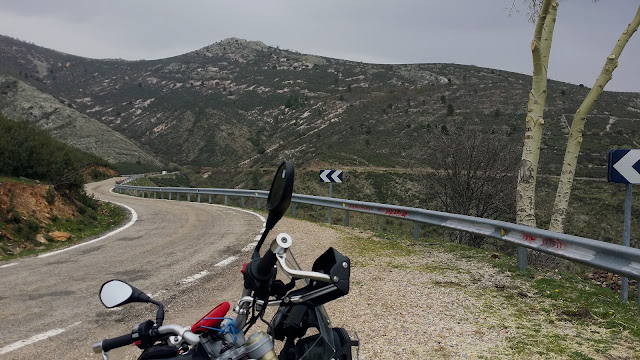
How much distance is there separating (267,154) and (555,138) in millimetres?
39469

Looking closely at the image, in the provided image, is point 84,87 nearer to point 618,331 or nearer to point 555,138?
point 555,138

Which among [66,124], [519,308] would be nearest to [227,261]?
[519,308]

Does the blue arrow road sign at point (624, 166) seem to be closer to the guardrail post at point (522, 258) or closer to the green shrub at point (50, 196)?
the guardrail post at point (522, 258)

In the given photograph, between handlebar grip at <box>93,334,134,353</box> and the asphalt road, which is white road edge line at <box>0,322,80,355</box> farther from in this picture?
handlebar grip at <box>93,334,134,353</box>

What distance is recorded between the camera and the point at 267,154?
65812 millimetres

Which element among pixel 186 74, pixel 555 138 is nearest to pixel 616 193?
pixel 555 138

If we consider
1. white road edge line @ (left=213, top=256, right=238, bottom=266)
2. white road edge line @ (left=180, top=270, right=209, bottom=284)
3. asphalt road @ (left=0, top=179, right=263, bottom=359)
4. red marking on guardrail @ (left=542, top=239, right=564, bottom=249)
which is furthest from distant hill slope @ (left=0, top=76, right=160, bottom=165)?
red marking on guardrail @ (left=542, top=239, right=564, bottom=249)

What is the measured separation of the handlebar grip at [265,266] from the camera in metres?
1.64

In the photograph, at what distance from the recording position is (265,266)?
1.67 m

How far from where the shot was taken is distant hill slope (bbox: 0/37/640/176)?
47156 mm

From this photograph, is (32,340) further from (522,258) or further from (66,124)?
(66,124)

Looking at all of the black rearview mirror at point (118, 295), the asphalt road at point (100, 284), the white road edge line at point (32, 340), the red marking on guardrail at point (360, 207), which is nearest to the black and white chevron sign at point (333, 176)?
the red marking on guardrail at point (360, 207)

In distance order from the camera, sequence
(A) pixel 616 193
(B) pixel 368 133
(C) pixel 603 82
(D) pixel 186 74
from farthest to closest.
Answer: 1. (D) pixel 186 74
2. (B) pixel 368 133
3. (A) pixel 616 193
4. (C) pixel 603 82

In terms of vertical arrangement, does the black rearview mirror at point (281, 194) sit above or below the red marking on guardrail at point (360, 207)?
above
